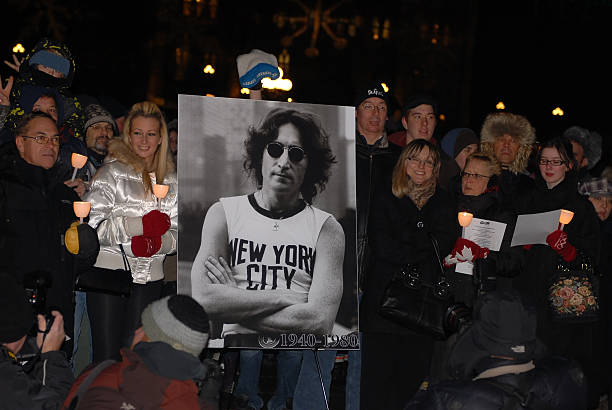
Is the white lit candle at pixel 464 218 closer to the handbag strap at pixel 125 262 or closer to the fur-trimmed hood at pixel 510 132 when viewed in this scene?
the fur-trimmed hood at pixel 510 132

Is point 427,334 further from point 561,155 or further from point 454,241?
point 561,155

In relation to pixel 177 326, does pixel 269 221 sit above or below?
above

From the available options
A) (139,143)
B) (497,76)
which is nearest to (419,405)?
(139,143)

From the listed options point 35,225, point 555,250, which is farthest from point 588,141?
point 35,225

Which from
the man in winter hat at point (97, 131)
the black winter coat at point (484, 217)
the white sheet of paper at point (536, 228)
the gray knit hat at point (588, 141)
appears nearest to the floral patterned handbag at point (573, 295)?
the white sheet of paper at point (536, 228)

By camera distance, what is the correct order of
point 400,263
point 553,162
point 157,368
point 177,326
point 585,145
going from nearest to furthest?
point 157,368 < point 177,326 < point 400,263 < point 553,162 < point 585,145

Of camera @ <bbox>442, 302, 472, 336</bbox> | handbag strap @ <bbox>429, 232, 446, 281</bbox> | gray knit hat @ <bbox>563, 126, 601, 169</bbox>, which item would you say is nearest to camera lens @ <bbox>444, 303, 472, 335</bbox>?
camera @ <bbox>442, 302, 472, 336</bbox>

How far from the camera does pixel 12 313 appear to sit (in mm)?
3812

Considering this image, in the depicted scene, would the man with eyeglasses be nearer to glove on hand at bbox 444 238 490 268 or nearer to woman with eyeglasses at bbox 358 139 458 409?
woman with eyeglasses at bbox 358 139 458 409

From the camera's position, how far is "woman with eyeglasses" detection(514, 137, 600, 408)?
6508 mm

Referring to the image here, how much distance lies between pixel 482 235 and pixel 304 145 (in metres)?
1.53

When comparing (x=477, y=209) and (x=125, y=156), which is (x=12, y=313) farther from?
(x=477, y=209)

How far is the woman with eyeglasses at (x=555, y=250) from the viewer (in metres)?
6.51

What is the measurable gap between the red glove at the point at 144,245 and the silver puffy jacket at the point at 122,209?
92mm
